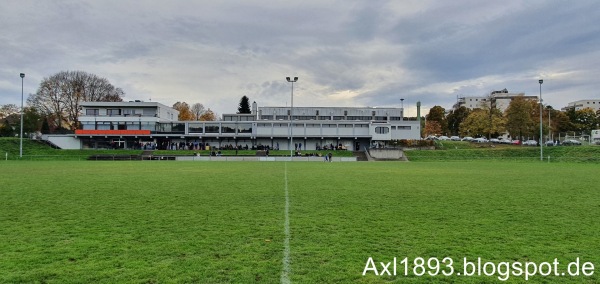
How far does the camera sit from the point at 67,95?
75688 mm

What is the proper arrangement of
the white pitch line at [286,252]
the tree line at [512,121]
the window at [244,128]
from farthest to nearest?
the window at [244,128], the tree line at [512,121], the white pitch line at [286,252]

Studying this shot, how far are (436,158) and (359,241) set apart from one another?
53.1 metres

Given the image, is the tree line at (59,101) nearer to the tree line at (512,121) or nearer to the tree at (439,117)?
the tree line at (512,121)

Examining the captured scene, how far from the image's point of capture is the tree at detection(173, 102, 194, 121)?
9991 cm

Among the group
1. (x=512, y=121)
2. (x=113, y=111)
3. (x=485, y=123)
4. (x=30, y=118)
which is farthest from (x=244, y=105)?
(x=512, y=121)

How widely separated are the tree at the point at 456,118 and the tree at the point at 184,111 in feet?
234

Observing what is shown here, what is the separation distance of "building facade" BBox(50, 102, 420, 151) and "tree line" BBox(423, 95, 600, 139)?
17066mm

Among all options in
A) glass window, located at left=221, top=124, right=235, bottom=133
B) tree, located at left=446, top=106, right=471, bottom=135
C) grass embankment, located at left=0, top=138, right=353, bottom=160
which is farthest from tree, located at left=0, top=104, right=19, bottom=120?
tree, located at left=446, top=106, right=471, bottom=135

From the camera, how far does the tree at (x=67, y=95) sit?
73.1 metres

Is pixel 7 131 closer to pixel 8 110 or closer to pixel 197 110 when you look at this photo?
pixel 8 110

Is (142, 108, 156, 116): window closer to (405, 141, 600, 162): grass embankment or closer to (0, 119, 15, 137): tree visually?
(0, 119, 15, 137): tree

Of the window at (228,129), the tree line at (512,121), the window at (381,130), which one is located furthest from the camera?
the window at (228,129)

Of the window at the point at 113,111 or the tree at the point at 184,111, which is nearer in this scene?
the window at the point at 113,111

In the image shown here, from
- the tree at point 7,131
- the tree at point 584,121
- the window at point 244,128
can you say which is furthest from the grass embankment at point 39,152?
the tree at point 584,121
